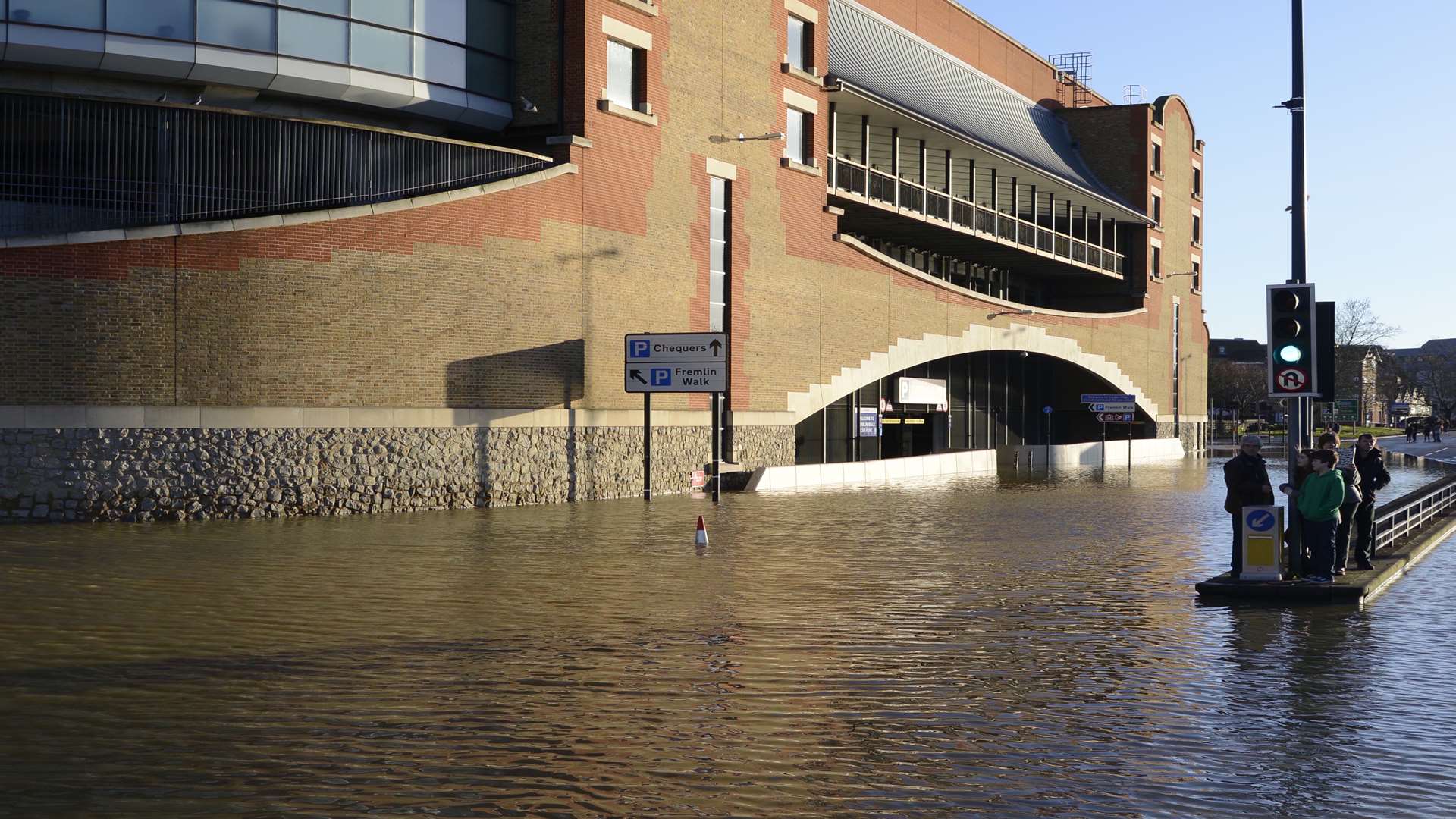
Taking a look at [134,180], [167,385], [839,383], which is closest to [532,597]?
[167,385]

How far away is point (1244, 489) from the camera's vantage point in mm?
15320

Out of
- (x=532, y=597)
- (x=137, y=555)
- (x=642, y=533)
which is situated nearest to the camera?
(x=532, y=597)

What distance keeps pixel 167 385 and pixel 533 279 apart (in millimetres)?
8139

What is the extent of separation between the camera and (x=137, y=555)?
18906mm

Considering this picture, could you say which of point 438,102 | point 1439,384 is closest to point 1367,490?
point 438,102

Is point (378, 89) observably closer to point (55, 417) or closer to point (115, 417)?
point (115, 417)

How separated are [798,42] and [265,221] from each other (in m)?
21.0

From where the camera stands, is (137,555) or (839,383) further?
(839,383)

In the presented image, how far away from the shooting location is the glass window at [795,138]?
138 feet

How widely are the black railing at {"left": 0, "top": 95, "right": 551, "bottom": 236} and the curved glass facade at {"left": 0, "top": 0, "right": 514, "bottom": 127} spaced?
2.40m

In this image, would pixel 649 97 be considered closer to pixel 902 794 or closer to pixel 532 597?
pixel 532 597

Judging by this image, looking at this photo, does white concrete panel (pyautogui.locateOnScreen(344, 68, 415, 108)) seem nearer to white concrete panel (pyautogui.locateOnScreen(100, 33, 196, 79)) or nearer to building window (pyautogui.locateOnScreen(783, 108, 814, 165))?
white concrete panel (pyautogui.locateOnScreen(100, 33, 196, 79))

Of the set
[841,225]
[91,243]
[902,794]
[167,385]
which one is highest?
A: [841,225]

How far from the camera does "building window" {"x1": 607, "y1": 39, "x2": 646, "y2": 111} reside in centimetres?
3447
